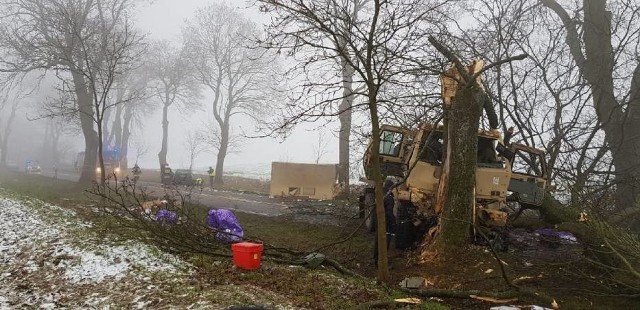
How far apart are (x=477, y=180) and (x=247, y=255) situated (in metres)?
4.46

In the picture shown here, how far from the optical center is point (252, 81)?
32062mm

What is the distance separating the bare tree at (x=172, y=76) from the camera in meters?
35.4

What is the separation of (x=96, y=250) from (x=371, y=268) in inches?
183

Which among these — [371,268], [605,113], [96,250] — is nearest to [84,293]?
[96,250]

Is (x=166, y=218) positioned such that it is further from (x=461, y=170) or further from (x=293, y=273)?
(x=461, y=170)

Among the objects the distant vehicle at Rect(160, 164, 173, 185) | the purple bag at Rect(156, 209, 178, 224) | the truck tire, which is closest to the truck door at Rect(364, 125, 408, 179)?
the truck tire

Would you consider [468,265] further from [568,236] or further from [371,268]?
[568,236]

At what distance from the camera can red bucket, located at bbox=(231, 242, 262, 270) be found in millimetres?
6527

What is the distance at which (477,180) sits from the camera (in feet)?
27.2

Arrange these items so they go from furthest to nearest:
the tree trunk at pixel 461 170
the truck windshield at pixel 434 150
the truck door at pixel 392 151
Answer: the truck door at pixel 392 151, the truck windshield at pixel 434 150, the tree trunk at pixel 461 170

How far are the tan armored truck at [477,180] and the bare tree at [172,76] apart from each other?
28.4m

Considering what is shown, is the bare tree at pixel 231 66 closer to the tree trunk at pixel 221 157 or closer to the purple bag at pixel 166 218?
the tree trunk at pixel 221 157

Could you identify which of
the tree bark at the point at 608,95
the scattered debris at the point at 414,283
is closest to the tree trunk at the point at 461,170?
the scattered debris at the point at 414,283

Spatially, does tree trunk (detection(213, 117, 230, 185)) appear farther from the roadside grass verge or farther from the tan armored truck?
the tan armored truck
